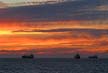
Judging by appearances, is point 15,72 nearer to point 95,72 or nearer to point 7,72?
point 7,72

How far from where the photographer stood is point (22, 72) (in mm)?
180750

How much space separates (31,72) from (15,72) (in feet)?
16.8

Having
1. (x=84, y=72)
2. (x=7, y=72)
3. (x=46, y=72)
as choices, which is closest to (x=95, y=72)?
(x=84, y=72)

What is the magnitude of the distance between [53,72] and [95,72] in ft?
43.3

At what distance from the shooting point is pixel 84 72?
600 ft

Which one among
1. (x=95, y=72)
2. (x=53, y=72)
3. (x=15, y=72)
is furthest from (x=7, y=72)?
(x=95, y=72)

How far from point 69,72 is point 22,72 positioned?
14.8 meters

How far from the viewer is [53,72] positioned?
180 meters

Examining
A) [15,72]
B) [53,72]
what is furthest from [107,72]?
[15,72]

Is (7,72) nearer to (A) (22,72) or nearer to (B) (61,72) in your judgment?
(A) (22,72)

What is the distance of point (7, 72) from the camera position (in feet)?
591

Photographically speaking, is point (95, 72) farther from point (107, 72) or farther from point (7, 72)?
point (7, 72)

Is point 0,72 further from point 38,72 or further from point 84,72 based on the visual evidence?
point 84,72

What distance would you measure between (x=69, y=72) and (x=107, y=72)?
1166 centimetres
